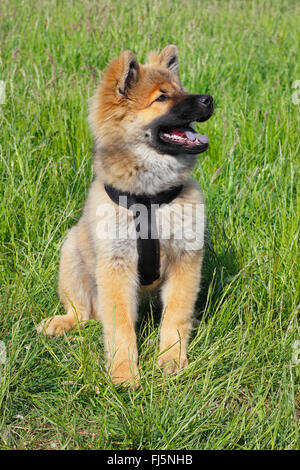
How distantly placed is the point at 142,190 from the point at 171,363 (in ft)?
3.04

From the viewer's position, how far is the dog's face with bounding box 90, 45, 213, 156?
2854 mm

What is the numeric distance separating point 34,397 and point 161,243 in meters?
1.01

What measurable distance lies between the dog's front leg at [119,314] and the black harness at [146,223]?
0.28 feet

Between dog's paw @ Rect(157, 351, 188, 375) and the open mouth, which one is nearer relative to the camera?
dog's paw @ Rect(157, 351, 188, 375)

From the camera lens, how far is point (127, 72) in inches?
113

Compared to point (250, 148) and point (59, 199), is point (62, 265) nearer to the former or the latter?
point (59, 199)

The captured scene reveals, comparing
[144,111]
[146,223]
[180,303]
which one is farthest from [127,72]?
[180,303]

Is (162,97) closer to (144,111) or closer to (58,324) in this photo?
(144,111)

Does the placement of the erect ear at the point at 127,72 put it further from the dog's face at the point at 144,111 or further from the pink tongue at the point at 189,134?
the pink tongue at the point at 189,134

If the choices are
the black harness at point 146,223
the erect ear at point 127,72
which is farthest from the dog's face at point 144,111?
the black harness at point 146,223

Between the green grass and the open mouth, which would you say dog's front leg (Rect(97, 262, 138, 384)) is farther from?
the open mouth

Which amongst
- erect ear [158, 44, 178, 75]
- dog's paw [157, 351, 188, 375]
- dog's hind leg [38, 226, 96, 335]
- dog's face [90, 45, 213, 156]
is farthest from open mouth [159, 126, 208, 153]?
dog's paw [157, 351, 188, 375]

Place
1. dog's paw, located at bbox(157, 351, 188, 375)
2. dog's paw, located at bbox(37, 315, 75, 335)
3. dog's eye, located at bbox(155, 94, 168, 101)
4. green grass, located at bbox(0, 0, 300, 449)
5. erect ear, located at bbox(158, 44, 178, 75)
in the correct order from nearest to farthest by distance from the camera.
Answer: green grass, located at bbox(0, 0, 300, 449) < dog's paw, located at bbox(157, 351, 188, 375) < dog's eye, located at bbox(155, 94, 168, 101) < dog's paw, located at bbox(37, 315, 75, 335) < erect ear, located at bbox(158, 44, 178, 75)

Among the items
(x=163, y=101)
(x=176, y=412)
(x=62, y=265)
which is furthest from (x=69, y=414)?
(x=163, y=101)
